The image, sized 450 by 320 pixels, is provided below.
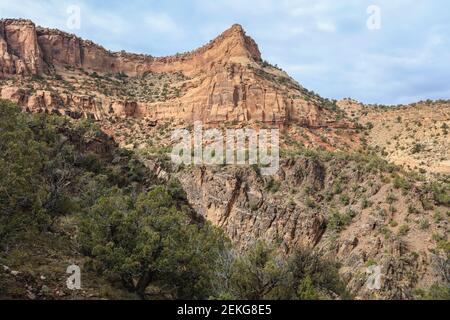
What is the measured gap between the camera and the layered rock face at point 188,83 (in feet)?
182

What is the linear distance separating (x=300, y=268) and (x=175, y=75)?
66.4 m

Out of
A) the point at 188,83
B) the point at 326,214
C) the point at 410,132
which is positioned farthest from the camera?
the point at 188,83

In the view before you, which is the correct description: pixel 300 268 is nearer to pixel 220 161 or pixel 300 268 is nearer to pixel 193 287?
pixel 193 287

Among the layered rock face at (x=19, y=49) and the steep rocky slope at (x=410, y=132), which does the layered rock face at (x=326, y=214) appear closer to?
the steep rocky slope at (x=410, y=132)

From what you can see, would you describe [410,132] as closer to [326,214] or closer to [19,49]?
[326,214]

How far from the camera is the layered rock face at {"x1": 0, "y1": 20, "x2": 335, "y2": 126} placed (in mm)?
55406

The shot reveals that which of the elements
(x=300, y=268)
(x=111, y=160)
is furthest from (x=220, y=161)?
(x=300, y=268)

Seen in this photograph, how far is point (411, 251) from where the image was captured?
2553 cm
